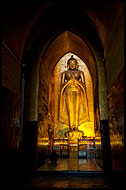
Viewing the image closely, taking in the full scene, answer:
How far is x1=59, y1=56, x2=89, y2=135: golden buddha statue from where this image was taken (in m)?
11.0

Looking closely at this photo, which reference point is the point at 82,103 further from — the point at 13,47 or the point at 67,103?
the point at 13,47

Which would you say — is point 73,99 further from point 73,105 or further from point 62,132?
point 62,132

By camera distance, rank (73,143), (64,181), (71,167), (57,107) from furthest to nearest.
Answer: (57,107)
(73,143)
(71,167)
(64,181)

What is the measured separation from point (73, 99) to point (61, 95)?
90 cm

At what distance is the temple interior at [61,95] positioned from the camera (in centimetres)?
432

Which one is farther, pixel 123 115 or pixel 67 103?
pixel 67 103

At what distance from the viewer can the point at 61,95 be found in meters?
Result: 11.5

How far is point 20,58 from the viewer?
5.65 m

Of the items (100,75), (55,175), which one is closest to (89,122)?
(100,75)

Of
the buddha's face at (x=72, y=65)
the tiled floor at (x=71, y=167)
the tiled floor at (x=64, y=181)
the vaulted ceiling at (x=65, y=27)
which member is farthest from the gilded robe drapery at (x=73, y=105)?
the tiled floor at (x=64, y=181)

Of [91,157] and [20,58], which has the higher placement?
[20,58]

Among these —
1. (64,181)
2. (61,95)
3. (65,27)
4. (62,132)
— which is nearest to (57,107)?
(61,95)

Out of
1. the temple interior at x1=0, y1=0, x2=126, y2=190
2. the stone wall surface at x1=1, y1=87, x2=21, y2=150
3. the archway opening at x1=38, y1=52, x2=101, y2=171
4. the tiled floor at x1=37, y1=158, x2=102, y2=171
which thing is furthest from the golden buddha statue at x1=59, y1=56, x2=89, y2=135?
the stone wall surface at x1=1, y1=87, x2=21, y2=150

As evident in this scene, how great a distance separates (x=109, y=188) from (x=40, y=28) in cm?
655
